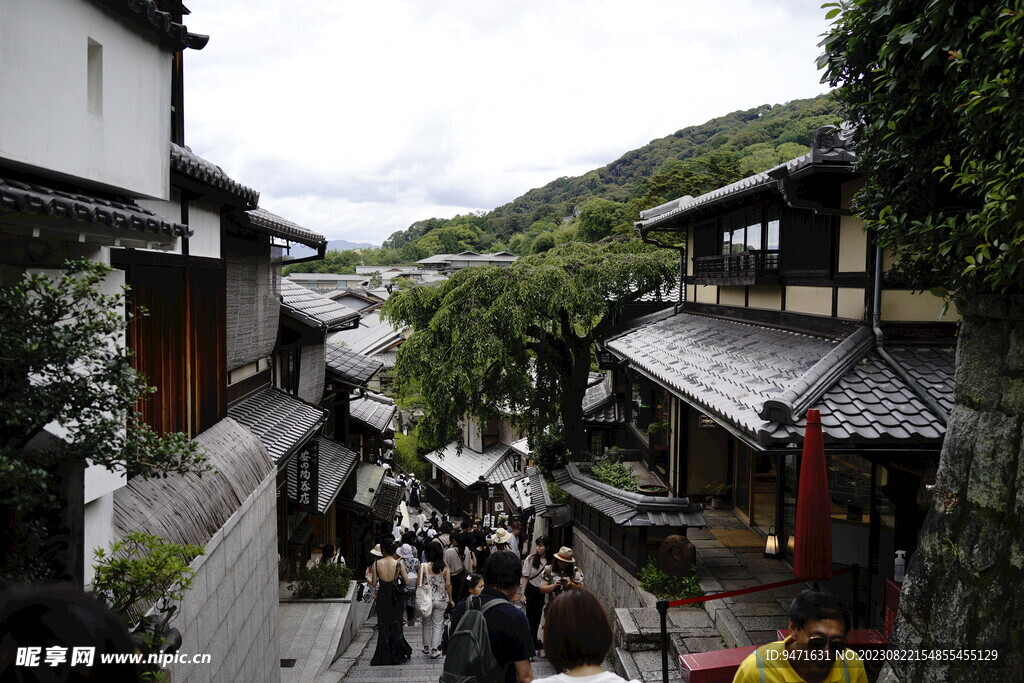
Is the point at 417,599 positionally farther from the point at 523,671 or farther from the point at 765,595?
the point at 523,671

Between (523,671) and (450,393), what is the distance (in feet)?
42.9

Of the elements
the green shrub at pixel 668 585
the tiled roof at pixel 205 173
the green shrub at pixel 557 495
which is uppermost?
the tiled roof at pixel 205 173

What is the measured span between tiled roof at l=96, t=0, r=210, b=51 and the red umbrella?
24.0 feet

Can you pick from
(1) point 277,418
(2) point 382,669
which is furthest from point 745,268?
(2) point 382,669

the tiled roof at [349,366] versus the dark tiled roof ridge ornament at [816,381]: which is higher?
the dark tiled roof ridge ornament at [816,381]

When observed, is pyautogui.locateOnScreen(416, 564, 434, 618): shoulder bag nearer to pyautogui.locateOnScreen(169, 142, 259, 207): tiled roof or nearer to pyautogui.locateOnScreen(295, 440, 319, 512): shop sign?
pyautogui.locateOnScreen(295, 440, 319, 512): shop sign

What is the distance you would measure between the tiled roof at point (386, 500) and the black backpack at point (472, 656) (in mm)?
20409

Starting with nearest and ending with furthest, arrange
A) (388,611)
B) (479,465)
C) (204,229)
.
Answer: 1. (204,229)
2. (388,611)
3. (479,465)

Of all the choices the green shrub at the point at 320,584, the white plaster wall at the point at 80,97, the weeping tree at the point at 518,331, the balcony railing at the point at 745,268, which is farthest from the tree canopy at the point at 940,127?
the green shrub at the point at 320,584

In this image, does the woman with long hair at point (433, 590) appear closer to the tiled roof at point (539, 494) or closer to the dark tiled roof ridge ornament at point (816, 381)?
the tiled roof at point (539, 494)

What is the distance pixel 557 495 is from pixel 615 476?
4058mm

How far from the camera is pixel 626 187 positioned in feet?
333

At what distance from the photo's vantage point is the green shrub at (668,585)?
11.1 m

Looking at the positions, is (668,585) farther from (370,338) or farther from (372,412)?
(370,338)
